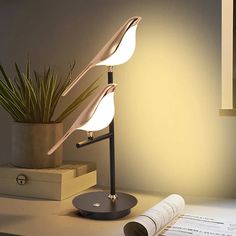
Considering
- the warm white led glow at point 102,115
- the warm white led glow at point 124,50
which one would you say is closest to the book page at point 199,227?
the warm white led glow at point 102,115

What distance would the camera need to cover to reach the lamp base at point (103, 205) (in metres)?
0.79

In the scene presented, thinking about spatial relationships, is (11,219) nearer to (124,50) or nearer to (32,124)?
(32,124)

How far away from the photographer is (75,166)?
3.28 ft

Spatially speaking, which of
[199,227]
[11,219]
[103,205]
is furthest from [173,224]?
[11,219]

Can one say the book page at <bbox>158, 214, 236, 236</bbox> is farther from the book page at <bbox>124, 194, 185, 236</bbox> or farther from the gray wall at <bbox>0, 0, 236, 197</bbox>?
the gray wall at <bbox>0, 0, 236, 197</bbox>

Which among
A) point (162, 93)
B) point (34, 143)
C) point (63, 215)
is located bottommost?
point (63, 215)

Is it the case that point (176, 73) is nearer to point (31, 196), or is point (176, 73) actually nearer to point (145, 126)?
point (145, 126)

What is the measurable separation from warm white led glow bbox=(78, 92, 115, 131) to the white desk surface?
0.19m

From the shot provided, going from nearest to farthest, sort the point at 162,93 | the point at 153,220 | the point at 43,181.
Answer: the point at 153,220 < the point at 43,181 < the point at 162,93

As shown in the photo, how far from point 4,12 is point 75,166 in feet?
1.90

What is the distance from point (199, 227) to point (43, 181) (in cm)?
38

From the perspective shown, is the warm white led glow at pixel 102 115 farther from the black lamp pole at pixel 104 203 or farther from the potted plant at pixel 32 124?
the potted plant at pixel 32 124

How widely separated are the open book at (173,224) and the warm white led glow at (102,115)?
20 centimetres

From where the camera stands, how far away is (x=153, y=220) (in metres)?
0.70
